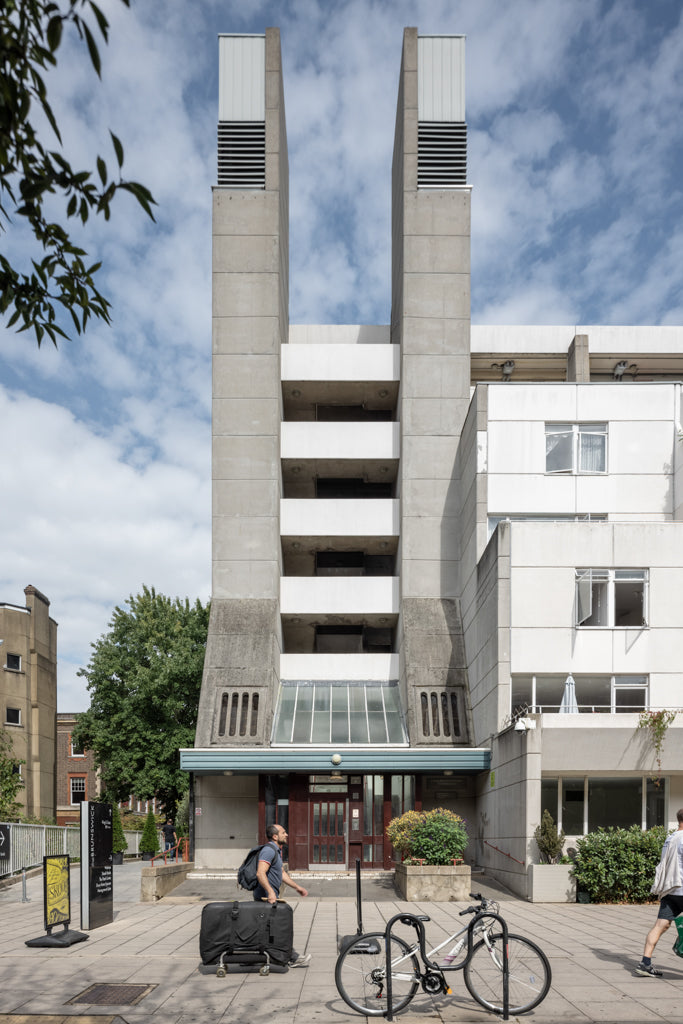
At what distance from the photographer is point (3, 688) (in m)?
48.3

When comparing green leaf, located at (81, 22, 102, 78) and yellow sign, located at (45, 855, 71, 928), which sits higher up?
green leaf, located at (81, 22, 102, 78)

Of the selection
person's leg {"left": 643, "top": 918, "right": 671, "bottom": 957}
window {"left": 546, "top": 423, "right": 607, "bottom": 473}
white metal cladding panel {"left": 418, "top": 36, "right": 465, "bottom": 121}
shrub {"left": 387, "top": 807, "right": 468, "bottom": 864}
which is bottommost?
shrub {"left": 387, "top": 807, "right": 468, "bottom": 864}

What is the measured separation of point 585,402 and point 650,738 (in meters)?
12.6

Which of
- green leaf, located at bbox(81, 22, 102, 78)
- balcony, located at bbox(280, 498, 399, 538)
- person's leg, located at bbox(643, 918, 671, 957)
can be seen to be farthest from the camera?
balcony, located at bbox(280, 498, 399, 538)

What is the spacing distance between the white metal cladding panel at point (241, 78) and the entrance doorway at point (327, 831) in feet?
89.1

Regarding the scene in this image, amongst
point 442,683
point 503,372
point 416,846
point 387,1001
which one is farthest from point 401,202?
point 387,1001

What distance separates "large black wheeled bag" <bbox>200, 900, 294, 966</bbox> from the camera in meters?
11.5

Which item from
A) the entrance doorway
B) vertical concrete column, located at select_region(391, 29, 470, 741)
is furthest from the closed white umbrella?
A: the entrance doorway

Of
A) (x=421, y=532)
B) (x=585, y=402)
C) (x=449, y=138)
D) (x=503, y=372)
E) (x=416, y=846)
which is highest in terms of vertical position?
(x=449, y=138)

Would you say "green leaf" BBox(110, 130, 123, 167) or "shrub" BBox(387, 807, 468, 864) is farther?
"shrub" BBox(387, 807, 468, 864)

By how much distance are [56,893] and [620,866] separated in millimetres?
12565

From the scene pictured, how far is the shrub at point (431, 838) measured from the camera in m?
22.9

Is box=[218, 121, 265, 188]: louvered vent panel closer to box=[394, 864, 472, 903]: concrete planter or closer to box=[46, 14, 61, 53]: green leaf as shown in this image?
box=[394, 864, 472, 903]: concrete planter

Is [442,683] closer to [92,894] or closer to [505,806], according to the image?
[505,806]
